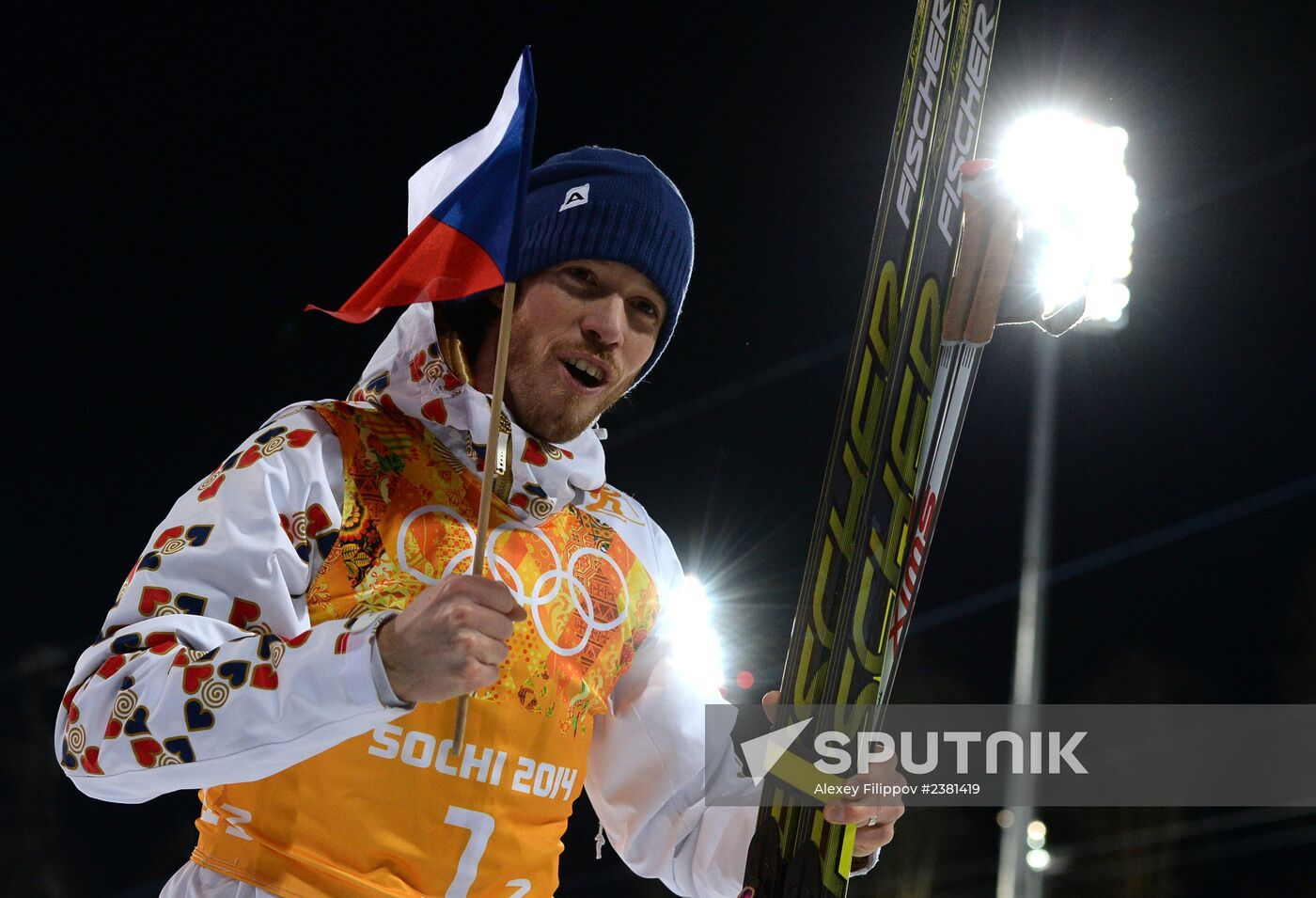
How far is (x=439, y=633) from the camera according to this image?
1282 mm

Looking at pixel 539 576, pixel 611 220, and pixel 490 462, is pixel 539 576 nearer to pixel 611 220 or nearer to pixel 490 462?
pixel 490 462

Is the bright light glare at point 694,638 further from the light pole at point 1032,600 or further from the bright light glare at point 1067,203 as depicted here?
the light pole at point 1032,600

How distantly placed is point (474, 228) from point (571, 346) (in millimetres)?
350

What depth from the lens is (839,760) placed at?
6.13 ft

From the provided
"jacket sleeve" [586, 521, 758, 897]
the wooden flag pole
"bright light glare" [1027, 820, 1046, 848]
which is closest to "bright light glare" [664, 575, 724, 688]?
"jacket sleeve" [586, 521, 758, 897]

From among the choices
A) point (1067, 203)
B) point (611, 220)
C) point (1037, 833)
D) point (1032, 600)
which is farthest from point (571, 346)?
point (1037, 833)

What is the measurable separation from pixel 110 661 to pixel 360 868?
43 cm

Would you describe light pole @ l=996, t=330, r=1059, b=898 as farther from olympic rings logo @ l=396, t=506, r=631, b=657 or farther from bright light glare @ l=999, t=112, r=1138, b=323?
olympic rings logo @ l=396, t=506, r=631, b=657

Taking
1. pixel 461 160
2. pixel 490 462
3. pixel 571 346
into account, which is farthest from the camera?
pixel 571 346

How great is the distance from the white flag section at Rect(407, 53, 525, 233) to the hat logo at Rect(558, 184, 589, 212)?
24cm

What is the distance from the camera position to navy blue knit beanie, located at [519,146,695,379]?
2010mm

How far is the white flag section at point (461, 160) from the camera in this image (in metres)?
1.64

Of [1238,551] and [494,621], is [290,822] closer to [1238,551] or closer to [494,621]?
[494,621]

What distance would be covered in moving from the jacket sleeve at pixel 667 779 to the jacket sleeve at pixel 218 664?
24.9 inches
